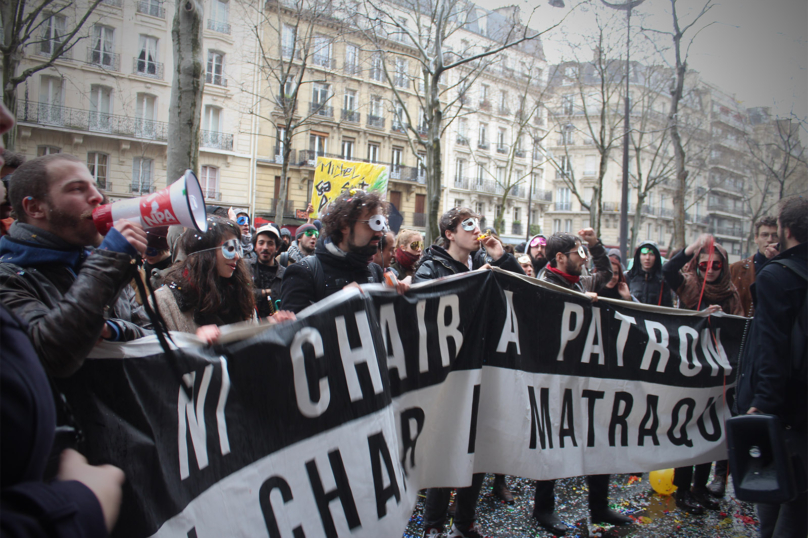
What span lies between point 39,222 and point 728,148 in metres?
30.1

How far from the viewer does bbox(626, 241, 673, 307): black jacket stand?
5.62 m

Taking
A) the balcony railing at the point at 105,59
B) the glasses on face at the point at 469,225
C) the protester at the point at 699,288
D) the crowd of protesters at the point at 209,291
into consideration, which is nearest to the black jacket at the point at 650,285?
the crowd of protesters at the point at 209,291

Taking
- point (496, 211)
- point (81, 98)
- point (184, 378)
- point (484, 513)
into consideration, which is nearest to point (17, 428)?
point (184, 378)

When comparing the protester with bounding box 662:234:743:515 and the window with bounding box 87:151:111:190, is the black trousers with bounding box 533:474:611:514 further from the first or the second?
the window with bounding box 87:151:111:190

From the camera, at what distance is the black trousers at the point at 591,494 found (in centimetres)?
358

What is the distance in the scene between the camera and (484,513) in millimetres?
3848

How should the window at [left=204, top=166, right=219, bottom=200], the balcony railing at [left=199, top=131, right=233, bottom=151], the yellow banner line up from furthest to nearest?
the window at [left=204, top=166, right=219, bottom=200] < the balcony railing at [left=199, top=131, right=233, bottom=151] < the yellow banner

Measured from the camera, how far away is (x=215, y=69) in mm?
24875

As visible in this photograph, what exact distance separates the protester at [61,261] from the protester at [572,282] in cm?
291

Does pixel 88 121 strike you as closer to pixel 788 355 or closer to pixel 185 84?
pixel 185 84

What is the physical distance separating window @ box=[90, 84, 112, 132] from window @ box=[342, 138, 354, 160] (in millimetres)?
13851

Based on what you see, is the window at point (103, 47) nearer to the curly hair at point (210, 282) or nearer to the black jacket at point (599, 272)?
the curly hair at point (210, 282)

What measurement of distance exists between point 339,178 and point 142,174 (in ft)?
58.4

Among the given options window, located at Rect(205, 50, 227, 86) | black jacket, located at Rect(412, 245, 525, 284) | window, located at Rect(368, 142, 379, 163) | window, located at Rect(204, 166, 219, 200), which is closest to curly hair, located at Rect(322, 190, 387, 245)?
black jacket, located at Rect(412, 245, 525, 284)
